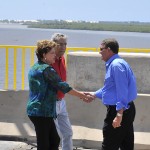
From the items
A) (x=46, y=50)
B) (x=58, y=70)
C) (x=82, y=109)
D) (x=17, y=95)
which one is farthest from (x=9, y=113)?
(x=46, y=50)

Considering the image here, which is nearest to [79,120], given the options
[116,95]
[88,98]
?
[88,98]

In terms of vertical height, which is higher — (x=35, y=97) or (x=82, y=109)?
(x=35, y=97)

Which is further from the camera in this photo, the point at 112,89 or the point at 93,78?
the point at 93,78

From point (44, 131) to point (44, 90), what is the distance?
0.48 meters

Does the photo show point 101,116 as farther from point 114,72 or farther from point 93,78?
point 114,72

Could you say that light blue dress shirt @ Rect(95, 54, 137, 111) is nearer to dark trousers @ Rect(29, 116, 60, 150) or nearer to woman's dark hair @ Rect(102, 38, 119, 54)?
woman's dark hair @ Rect(102, 38, 119, 54)

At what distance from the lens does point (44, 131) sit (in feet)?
18.7

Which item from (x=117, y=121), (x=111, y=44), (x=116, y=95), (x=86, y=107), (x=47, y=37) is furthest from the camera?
(x=47, y=37)

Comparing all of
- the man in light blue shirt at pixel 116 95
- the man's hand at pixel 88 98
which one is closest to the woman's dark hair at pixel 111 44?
the man in light blue shirt at pixel 116 95

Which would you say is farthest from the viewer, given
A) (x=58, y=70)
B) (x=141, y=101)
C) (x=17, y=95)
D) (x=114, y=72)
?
(x=17, y=95)

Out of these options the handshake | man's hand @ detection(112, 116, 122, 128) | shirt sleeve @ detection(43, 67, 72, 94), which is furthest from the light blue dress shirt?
shirt sleeve @ detection(43, 67, 72, 94)

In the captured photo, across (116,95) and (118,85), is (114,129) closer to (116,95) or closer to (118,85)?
(116,95)

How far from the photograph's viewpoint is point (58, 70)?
20.9ft

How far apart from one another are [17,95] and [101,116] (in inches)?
56.7
